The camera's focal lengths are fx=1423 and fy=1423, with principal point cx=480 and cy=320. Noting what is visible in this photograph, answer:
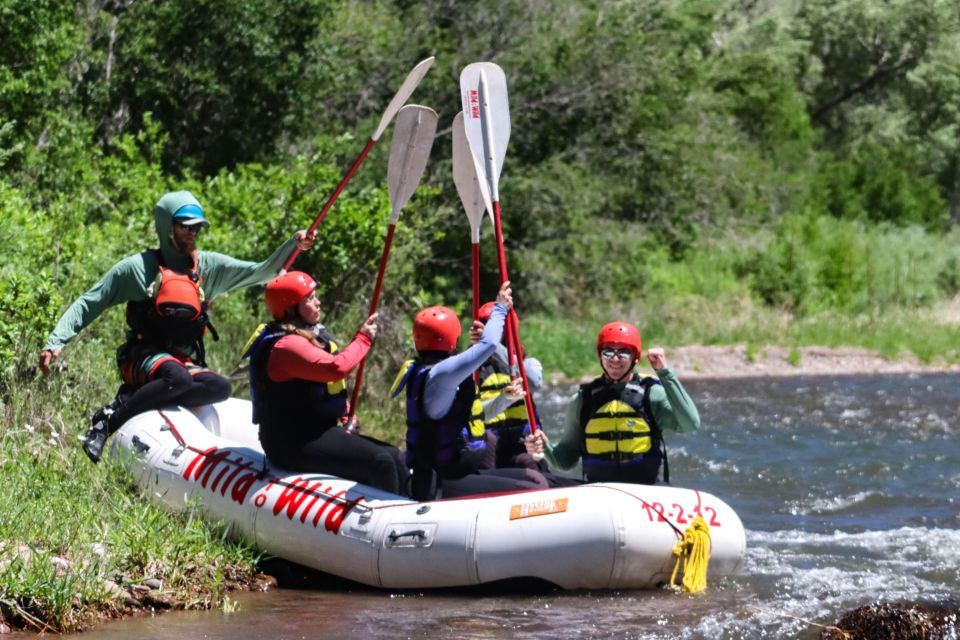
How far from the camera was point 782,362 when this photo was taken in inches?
754

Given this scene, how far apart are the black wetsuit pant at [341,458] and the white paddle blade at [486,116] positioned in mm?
1835

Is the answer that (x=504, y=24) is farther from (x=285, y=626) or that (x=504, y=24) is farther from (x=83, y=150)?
(x=285, y=626)

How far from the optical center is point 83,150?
13469 mm

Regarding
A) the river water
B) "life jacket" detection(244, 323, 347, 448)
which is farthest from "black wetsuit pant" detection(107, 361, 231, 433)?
the river water

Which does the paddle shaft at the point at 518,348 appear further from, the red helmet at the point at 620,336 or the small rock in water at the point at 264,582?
the small rock in water at the point at 264,582

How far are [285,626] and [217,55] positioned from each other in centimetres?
1105

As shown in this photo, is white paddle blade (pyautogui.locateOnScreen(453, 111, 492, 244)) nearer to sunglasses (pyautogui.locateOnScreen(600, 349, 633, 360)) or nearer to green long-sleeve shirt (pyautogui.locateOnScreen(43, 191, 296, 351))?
sunglasses (pyautogui.locateOnScreen(600, 349, 633, 360))

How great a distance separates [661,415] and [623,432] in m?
0.20

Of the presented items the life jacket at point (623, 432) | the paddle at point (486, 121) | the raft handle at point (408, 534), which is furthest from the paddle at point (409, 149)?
the raft handle at point (408, 534)

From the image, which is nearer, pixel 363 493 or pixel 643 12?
pixel 363 493

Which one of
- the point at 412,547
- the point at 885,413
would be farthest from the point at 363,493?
the point at 885,413

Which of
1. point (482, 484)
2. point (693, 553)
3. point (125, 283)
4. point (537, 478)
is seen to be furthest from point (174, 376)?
point (693, 553)

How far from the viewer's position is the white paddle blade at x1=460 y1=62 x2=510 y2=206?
7.91 metres

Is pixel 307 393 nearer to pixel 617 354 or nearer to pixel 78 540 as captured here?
pixel 78 540
